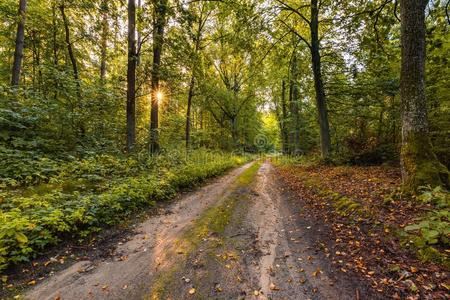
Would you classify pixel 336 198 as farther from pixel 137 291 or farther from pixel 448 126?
pixel 137 291

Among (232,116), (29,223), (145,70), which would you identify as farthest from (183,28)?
(232,116)

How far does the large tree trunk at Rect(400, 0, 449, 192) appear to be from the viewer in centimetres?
429

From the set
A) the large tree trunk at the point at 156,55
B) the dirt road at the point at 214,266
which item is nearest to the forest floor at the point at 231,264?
the dirt road at the point at 214,266

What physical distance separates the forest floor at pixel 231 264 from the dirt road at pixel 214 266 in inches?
0.5

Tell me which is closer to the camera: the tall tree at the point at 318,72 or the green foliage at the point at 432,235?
the green foliage at the point at 432,235

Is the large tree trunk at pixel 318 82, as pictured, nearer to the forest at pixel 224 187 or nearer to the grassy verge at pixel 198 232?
the forest at pixel 224 187

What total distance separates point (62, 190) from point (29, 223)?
1.90 m

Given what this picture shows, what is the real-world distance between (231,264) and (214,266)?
10.0 inches

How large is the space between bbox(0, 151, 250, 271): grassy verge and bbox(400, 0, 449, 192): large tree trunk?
627cm

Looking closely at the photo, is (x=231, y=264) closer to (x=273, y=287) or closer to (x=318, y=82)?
(x=273, y=287)

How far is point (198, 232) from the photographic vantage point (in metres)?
4.27

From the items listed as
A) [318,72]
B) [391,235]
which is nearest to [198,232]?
[391,235]

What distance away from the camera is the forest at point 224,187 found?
2760 mm

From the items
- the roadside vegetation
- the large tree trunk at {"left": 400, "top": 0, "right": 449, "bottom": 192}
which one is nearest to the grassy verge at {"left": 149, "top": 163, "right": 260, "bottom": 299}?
the roadside vegetation
